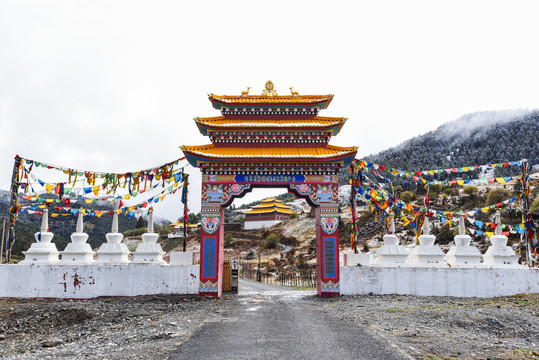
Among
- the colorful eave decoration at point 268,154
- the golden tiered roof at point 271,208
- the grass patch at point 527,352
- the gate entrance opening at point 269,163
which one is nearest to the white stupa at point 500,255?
the gate entrance opening at point 269,163

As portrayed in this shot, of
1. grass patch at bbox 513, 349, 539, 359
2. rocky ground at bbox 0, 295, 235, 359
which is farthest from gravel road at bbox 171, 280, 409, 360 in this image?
grass patch at bbox 513, 349, 539, 359

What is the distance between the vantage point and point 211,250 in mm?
15773

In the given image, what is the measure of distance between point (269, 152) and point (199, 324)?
8.10 m

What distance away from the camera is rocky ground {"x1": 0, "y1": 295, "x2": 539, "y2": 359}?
26.2 feet

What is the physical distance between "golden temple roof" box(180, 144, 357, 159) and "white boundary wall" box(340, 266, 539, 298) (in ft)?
14.6

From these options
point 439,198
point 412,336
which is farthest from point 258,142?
point 439,198

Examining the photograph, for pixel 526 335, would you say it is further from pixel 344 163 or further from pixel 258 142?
pixel 258 142

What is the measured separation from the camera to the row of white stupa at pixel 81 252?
53.7ft

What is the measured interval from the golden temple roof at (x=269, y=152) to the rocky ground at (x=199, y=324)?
17.3 ft

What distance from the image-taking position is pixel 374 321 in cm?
1045

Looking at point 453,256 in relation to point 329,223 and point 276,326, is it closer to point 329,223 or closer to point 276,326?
point 329,223

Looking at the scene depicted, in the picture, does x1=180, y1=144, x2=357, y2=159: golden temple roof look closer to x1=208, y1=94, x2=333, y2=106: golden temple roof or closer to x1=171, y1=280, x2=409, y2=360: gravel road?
x1=208, y1=94, x2=333, y2=106: golden temple roof

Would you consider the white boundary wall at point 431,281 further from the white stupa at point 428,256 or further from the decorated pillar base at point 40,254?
the decorated pillar base at point 40,254

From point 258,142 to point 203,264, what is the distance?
5.32 meters
